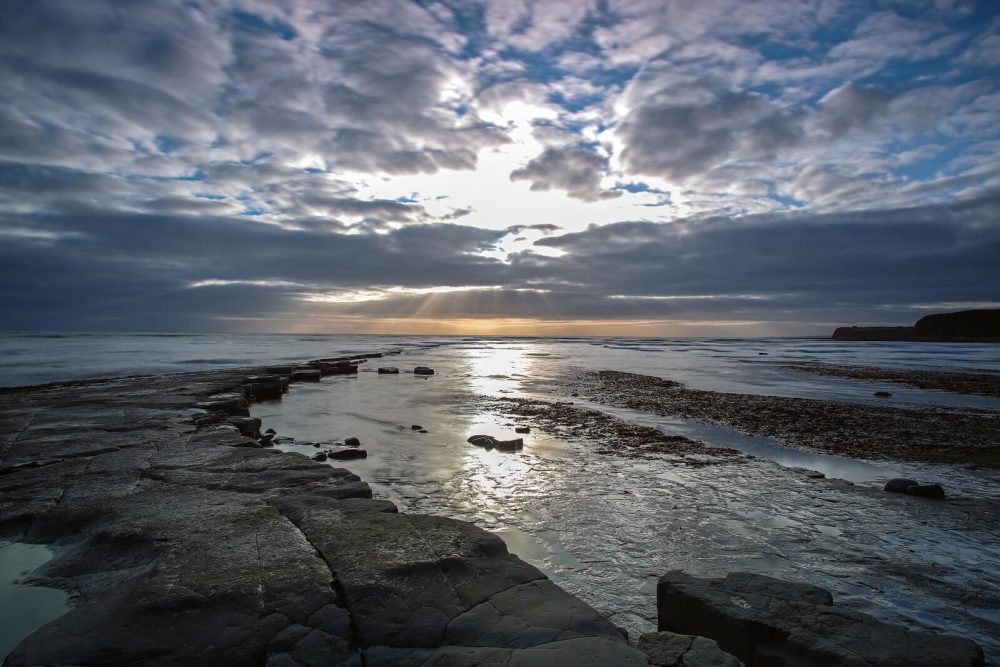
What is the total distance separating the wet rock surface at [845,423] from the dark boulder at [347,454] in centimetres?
964

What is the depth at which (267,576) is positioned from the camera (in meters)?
3.70

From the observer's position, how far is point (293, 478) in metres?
6.35

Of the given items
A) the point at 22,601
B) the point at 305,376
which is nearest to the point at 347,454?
the point at 22,601

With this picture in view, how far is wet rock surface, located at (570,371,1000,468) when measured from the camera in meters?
10.8

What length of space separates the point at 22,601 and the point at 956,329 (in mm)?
138431

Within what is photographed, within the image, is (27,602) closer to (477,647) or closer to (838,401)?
(477,647)

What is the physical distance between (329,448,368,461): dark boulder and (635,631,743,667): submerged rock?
7458 mm

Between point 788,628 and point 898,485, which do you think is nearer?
point 788,628

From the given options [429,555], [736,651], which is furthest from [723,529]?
[429,555]

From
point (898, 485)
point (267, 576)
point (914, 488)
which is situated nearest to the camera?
point (267, 576)

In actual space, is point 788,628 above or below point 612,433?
above

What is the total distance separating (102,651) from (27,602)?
5.67 ft

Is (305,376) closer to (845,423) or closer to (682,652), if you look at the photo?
(845,423)

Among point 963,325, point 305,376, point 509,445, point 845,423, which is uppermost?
point 963,325
